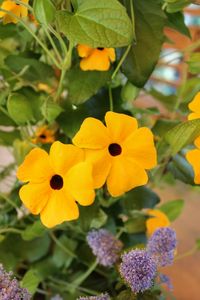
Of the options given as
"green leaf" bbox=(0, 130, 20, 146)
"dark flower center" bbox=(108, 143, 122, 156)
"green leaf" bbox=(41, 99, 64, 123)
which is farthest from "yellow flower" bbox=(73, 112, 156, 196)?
"green leaf" bbox=(0, 130, 20, 146)

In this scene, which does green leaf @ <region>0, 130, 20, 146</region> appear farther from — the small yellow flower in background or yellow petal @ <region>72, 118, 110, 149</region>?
yellow petal @ <region>72, 118, 110, 149</region>

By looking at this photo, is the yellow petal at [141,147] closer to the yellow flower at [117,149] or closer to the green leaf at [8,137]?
the yellow flower at [117,149]

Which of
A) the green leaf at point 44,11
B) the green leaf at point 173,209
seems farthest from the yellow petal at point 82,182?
the green leaf at point 173,209

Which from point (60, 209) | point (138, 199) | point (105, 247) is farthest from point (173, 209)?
point (60, 209)

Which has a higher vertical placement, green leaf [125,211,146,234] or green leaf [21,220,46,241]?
green leaf [21,220,46,241]

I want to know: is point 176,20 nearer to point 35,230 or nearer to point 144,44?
point 144,44
